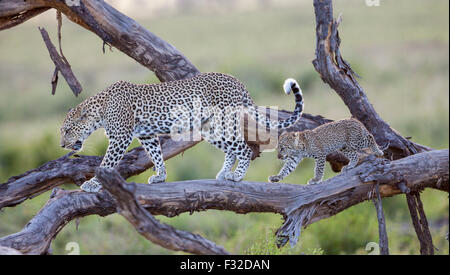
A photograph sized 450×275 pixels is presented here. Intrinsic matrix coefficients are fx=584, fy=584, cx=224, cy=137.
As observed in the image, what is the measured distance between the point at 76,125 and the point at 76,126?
0.04 feet

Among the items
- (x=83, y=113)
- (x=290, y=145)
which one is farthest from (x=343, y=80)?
(x=83, y=113)

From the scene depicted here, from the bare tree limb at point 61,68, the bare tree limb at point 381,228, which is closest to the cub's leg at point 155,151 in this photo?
the bare tree limb at point 61,68

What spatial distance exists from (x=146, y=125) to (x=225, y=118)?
0.92 metres

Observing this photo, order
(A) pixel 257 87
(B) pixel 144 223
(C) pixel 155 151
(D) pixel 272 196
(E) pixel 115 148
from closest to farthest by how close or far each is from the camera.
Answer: (B) pixel 144 223 → (E) pixel 115 148 → (D) pixel 272 196 → (C) pixel 155 151 → (A) pixel 257 87

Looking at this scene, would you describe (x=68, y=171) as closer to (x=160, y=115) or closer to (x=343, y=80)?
(x=160, y=115)

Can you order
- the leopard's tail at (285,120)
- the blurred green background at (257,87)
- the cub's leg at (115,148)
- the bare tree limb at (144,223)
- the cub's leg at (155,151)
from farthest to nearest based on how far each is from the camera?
the blurred green background at (257,87) → the cub's leg at (155,151) → the leopard's tail at (285,120) → the cub's leg at (115,148) → the bare tree limb at (144,223)

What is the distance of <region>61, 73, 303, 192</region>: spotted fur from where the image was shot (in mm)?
6578

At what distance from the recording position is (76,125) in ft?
21.9

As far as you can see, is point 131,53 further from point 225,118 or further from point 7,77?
point 7,77

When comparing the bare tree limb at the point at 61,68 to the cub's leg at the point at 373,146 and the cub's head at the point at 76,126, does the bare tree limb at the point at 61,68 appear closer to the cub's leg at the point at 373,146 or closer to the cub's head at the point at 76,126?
the cub's head at the point at 76,126

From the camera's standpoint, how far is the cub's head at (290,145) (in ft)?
24.8

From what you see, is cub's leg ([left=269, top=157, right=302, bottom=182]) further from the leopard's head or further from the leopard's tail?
the leopard's head

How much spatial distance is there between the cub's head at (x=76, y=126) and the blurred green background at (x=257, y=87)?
63cm

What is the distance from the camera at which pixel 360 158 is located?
7.79 meters
